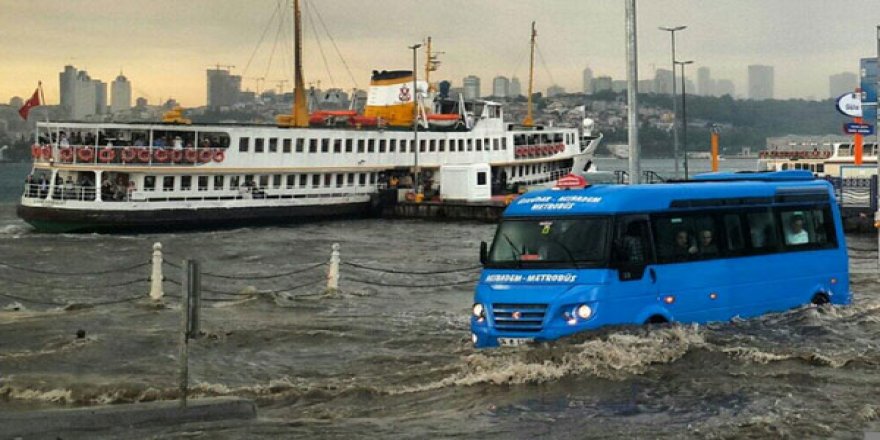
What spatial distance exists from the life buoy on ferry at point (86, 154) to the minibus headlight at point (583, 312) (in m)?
40.3

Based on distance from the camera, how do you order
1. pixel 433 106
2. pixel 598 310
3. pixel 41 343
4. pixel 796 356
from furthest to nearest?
pixel 433 106 → pixel 41 343 → pixel 796 356 → pixel 598 310

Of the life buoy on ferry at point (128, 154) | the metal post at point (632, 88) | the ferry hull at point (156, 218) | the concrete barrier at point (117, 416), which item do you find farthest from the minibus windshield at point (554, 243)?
the life buoy on ferry at point (128, 154)

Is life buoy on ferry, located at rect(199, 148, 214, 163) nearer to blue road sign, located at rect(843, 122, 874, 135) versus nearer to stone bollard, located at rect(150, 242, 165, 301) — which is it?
stone bollard, located at rect(150, 242, 165, 301)

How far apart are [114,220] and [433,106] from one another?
1225 inches

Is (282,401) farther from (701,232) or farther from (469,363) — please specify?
(701,232)

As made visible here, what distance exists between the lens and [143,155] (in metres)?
51.3

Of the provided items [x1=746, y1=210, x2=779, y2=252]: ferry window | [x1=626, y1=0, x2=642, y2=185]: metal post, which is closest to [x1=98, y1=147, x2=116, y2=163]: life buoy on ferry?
[x1=626, y1=0, x2=642, y2=185]: metal post

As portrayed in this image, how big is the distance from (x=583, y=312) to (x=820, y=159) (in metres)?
55.4

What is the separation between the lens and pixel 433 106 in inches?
3000

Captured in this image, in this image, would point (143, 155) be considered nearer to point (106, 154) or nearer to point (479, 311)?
point (106, 154)

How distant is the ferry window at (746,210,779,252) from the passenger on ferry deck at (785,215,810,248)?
0.42m

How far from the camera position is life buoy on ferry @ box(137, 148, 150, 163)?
168ft

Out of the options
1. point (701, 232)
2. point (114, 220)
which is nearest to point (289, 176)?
point (114, 220)

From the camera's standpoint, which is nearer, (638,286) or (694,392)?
(694,392)
